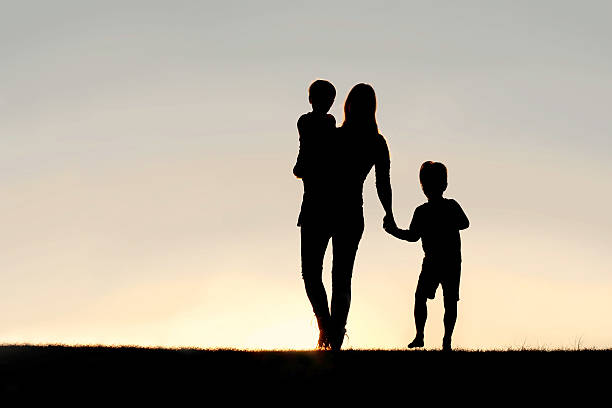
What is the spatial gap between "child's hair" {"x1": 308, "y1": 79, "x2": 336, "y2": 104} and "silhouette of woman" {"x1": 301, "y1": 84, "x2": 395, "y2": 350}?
33 centimetres

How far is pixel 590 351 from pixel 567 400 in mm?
2431

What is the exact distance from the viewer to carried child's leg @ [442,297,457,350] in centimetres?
1241

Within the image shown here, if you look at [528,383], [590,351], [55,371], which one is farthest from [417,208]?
[55,371]

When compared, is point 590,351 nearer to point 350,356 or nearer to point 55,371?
point 350,356

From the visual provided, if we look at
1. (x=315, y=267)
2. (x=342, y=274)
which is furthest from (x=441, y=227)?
(x=315, y=267)

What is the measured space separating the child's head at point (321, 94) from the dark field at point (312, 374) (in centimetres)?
279

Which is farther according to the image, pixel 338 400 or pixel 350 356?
pixel 350 356

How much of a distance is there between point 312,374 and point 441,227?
4566mm

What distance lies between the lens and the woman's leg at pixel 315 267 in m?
10.8

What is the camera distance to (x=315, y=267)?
1089 centimetres

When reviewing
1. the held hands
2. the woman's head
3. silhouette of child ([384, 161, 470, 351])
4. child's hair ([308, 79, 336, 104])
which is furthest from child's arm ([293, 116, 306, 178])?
Result: silhouette of child ([384, 161, 470, 351])

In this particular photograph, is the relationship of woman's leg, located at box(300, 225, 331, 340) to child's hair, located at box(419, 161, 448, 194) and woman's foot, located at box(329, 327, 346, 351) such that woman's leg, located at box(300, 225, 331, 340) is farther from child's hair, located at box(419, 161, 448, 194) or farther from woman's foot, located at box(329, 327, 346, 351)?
child's hair, located at box(419, 161, 448, 194)

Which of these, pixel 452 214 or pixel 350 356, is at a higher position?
pixel 452 214

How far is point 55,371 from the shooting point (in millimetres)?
8453
